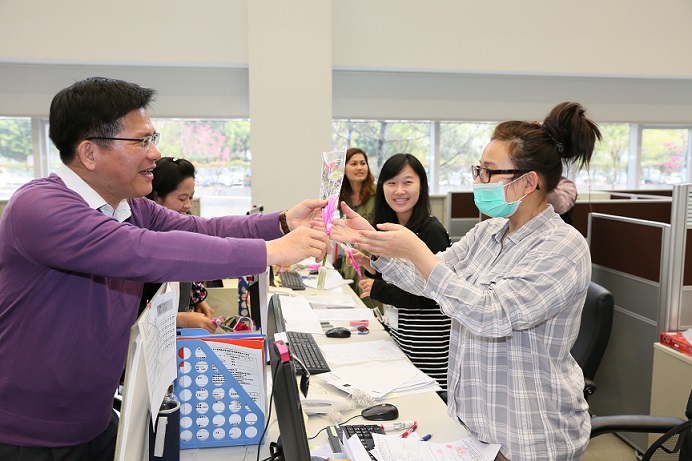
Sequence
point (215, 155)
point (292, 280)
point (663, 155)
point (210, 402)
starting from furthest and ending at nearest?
point (663, 155) < point (215, 155) < point (292, 280) < point (210, 402)

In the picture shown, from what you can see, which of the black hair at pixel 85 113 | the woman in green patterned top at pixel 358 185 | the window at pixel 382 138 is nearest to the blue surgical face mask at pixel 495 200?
the black hair at pixel 85 113

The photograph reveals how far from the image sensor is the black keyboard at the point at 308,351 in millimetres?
1913

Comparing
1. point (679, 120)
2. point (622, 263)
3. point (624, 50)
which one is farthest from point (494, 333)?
point (679, 120)

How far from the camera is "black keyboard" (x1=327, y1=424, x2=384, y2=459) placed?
137 cm

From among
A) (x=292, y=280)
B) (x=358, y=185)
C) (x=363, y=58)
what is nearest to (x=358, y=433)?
(x=292, y=280)

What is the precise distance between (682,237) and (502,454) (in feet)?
5.66

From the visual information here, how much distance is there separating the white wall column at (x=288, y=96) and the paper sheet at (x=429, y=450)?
3.82 metres

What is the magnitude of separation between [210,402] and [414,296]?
1169 mm

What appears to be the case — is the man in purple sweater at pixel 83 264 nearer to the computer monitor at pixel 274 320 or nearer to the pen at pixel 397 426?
the computer monitor at pixel 274 320

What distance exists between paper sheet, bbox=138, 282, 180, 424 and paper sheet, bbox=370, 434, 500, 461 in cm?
58

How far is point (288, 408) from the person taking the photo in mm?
1021

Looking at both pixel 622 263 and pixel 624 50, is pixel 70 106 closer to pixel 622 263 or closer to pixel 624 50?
pixel 622 263

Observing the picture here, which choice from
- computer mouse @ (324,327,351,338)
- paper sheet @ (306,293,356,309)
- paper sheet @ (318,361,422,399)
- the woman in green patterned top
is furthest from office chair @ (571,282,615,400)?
the woman in green patterned top

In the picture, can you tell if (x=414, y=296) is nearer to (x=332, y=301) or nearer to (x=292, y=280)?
(x=332, y=301)
